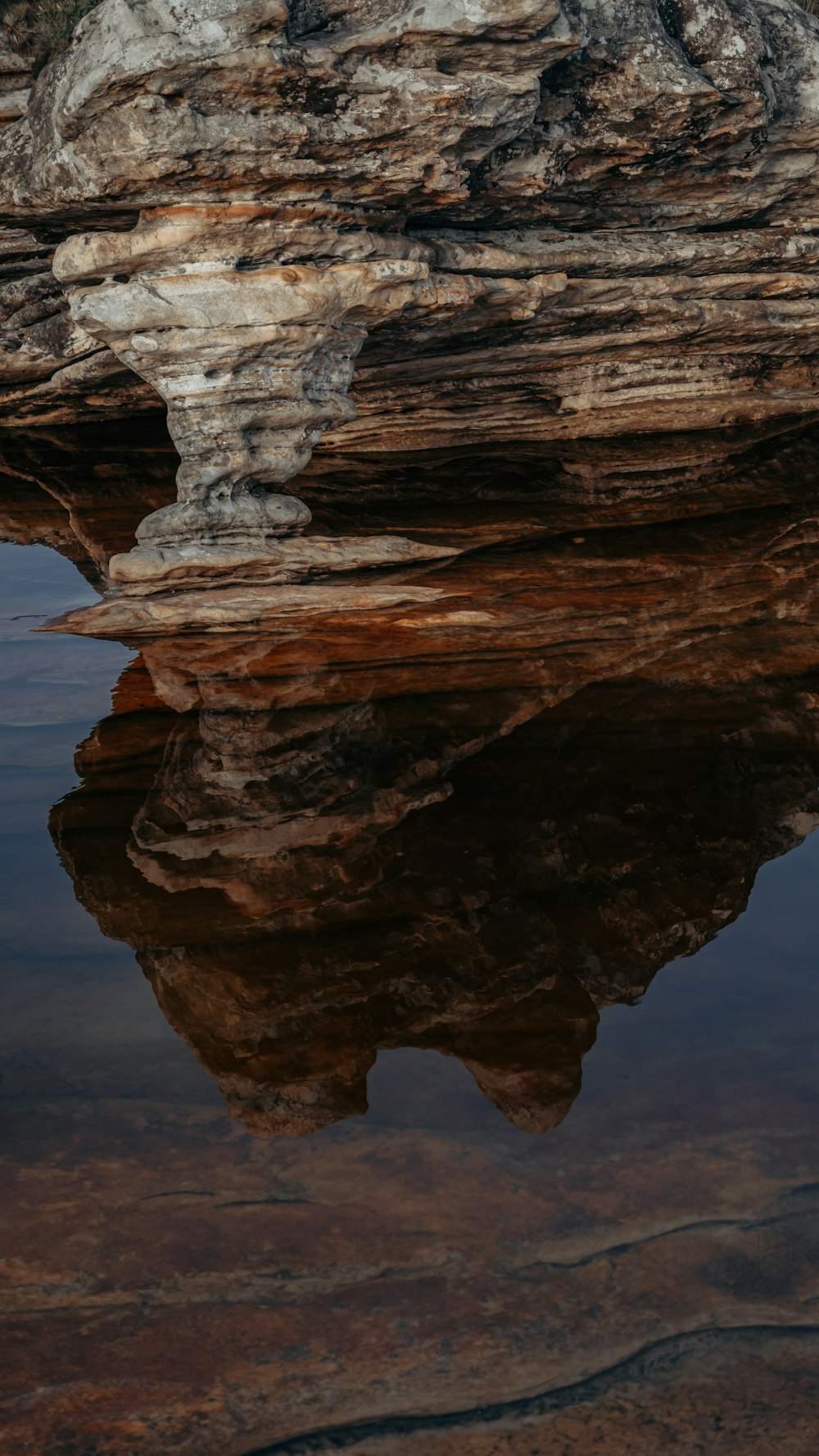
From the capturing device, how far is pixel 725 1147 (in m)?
3.61

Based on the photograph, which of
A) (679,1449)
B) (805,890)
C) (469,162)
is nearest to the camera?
(679,1449)

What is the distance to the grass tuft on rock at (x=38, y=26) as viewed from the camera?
826 centimetres

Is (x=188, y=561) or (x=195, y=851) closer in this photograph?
(x=195, y=851)

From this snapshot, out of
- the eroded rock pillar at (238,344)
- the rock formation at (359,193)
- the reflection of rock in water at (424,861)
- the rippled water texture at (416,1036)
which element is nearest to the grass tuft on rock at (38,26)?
the rock formation at (359,193)

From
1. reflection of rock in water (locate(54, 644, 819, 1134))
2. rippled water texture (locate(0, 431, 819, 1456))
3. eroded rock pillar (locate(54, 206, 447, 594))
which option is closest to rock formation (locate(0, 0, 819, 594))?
eroded rock pillar (locate(54, 206, 447, 594))

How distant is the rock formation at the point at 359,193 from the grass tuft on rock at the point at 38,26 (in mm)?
886

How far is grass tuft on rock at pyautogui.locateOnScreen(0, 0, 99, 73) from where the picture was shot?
8258mm

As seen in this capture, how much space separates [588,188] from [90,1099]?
7.22 metres

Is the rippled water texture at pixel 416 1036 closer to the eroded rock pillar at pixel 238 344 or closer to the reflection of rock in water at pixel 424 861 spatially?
the reflection of rock in water at pixel 424 861

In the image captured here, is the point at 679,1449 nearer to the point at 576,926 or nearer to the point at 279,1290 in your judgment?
the point at 279,1290

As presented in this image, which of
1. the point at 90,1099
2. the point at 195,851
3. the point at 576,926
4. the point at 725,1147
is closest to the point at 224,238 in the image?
the point at 195,851

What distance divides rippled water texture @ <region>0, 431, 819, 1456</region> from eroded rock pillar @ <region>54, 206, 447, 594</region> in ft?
2.37

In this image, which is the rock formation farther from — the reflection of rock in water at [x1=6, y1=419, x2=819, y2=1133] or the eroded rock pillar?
the reflection of rock in water at [x1=6, y1=419, x2=819, y2=1133]

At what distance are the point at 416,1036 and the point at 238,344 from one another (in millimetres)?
5086
